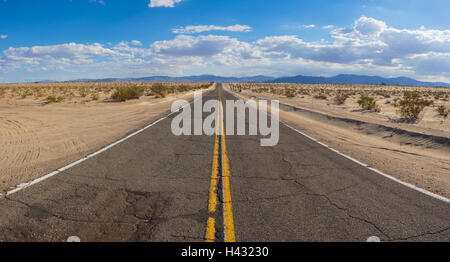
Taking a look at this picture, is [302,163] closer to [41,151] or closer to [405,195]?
[405,195]

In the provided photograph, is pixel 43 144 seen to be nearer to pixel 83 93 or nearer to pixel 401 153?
pixel 401 153

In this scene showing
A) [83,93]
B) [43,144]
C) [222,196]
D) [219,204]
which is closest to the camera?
[219,204]

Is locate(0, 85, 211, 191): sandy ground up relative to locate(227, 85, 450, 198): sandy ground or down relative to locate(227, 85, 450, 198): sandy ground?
up

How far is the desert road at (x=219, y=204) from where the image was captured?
11.6ft

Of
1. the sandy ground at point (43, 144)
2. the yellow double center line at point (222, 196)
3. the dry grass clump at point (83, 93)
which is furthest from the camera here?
the dry grass clump at point (83, 93)

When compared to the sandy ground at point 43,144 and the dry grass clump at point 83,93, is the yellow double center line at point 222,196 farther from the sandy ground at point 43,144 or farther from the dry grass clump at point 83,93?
the dry grass clump at point 83,93

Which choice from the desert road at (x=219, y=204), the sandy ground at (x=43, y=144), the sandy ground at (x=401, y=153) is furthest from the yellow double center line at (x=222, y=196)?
the sandy ground at (x=401, y=153)

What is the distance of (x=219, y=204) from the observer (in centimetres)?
436

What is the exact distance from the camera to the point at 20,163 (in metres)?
6.54

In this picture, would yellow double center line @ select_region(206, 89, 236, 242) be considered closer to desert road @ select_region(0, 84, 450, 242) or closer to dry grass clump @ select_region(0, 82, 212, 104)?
desert road @ select_region(0, 84, 450, 242)

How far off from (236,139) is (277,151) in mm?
2088

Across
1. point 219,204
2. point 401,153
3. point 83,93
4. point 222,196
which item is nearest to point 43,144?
point 222,196

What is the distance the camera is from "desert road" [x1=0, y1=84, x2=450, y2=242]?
11.6 ft

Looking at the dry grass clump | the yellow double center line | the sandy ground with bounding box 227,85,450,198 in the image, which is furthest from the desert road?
the dry grass clump
